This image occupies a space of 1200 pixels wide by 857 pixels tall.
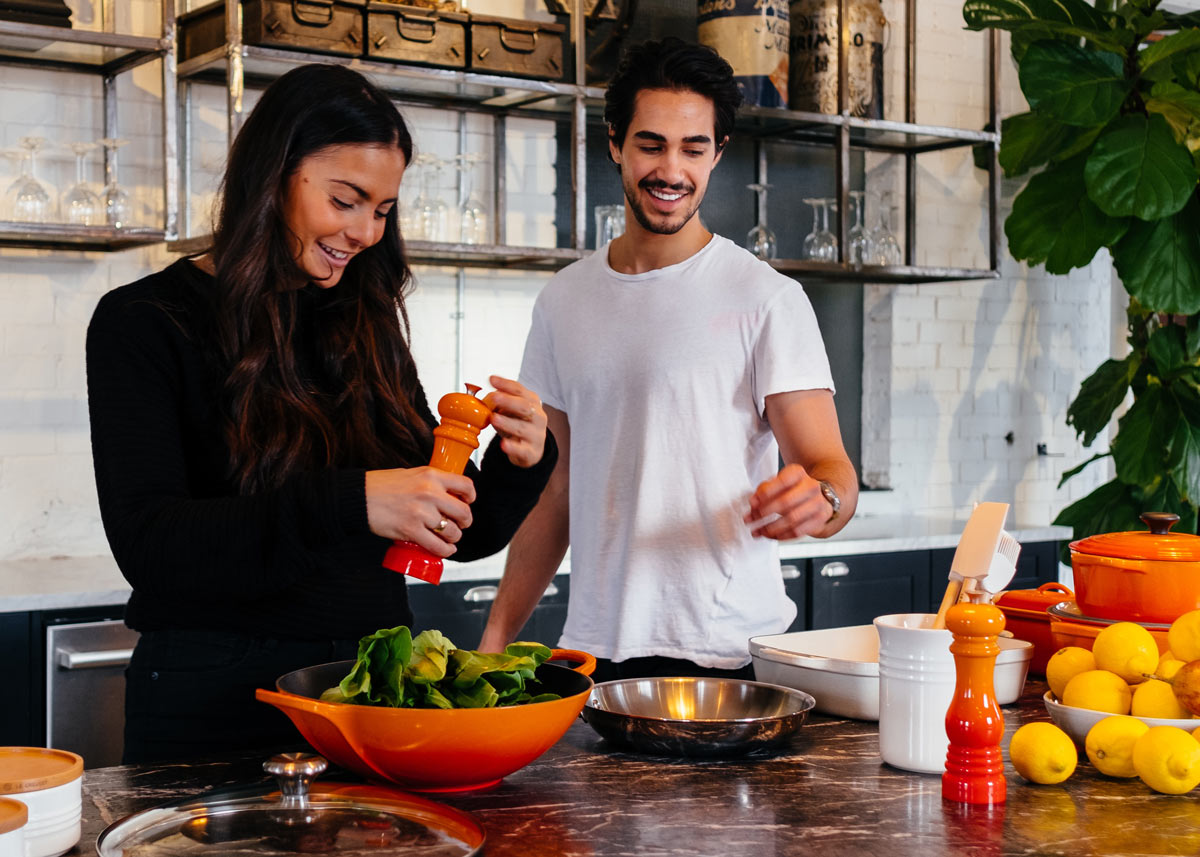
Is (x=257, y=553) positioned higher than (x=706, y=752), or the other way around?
(x=257, y=553)

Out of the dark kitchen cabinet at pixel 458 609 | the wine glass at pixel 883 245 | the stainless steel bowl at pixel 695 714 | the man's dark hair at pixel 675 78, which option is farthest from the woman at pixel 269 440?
the wine glass at pixel 883 245

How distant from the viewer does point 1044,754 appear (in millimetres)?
1491

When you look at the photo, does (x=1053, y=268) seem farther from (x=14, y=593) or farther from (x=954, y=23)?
(x=14, y=593)

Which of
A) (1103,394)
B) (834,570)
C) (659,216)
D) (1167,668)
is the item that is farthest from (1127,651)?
(1103,394)

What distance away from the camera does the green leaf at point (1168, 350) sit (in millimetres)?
4191

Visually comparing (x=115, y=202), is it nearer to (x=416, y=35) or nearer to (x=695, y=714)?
(x=416, y=35)

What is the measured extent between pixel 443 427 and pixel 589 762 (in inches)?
16.8

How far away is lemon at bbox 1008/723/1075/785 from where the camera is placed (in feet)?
4.89

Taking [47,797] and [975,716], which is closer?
[47,797]

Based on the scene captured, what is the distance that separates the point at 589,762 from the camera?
158 cm

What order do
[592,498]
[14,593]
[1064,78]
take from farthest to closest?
[1064,78], [14,593], [592,498]

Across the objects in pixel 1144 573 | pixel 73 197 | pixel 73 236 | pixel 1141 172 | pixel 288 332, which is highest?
pixel 1141 172

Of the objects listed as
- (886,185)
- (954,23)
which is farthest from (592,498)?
(954,23)

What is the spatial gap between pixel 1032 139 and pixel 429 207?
78.4 inches
